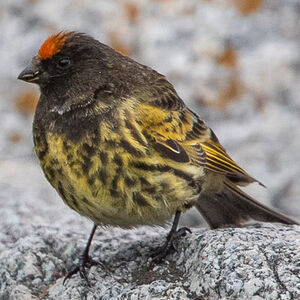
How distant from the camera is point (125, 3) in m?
7.25

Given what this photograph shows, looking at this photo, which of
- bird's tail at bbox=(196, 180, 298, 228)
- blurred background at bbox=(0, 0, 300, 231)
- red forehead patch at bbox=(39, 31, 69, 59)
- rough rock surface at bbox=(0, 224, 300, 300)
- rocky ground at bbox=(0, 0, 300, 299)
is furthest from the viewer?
blurred background at bbox=(0, 0, 300, 231)

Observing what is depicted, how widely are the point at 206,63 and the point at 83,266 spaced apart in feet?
9.53

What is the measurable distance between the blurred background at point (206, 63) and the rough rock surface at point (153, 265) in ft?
4.68

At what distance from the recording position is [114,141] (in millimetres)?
4418

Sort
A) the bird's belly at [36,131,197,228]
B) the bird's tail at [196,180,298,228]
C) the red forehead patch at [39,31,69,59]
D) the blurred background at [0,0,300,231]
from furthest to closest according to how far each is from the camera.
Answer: the blurred background at [0,0,300,231], the bird's tail at [196,180,298,228], the red forehead patch at [39,31,69,59], the bird's belly at [36,131,197,228]

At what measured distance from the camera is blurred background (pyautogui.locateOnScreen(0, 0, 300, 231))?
21.8 ft

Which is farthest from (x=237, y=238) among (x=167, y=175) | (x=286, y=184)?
(x=286, y=184)

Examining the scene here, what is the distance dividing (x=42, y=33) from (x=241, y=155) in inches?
82.3

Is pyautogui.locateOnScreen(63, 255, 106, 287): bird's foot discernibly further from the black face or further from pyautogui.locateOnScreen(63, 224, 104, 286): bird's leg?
the black face

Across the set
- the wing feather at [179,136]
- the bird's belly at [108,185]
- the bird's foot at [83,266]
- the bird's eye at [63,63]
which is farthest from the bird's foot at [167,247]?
the bird's eye at [63,63]

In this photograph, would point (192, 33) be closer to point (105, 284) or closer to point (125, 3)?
point (125, 3)

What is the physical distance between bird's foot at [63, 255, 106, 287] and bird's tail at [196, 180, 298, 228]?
920 mm

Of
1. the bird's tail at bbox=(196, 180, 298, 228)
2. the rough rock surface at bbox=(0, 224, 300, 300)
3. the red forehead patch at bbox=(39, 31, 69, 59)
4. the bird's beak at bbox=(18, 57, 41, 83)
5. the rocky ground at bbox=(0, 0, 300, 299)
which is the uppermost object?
the rocky ground at bbox=(0, 0, 300, 299)

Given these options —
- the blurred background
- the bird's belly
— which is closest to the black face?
the bird's belly
